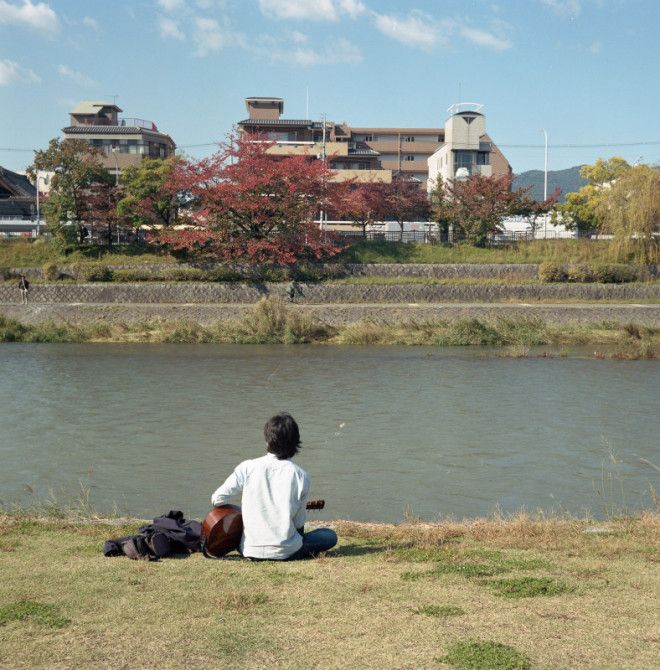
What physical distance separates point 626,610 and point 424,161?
79.8m

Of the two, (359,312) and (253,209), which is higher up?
(253,209)

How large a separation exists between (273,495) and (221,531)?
1.77 feet

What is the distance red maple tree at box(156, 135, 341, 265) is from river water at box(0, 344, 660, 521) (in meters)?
12.0

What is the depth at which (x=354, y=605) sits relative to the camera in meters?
5.82

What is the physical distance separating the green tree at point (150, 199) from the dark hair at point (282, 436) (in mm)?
36868

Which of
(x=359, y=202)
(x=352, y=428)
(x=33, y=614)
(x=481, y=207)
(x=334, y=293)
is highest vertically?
(x=359, y=202)

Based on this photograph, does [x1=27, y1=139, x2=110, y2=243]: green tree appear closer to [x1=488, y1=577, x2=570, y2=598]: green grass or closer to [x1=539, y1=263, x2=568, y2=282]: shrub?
[x1=539, y1=263, x2=568, y2=282]: shrub

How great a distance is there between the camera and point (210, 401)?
20125mm

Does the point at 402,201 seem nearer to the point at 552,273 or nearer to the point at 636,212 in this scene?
the point at 552,273

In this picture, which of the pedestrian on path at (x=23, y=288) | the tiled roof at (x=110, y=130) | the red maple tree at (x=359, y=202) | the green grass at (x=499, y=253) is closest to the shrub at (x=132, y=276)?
the pedestrian on path at (x=23, y=288)

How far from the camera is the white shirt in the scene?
6.88 m

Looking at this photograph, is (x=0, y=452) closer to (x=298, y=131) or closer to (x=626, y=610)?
(x=626, y=610)

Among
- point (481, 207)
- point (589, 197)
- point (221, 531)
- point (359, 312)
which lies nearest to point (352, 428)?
point (221, 531)

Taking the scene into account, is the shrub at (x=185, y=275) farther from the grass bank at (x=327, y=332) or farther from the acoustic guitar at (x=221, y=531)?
the acoustic guitar at (x=221, y=531)
